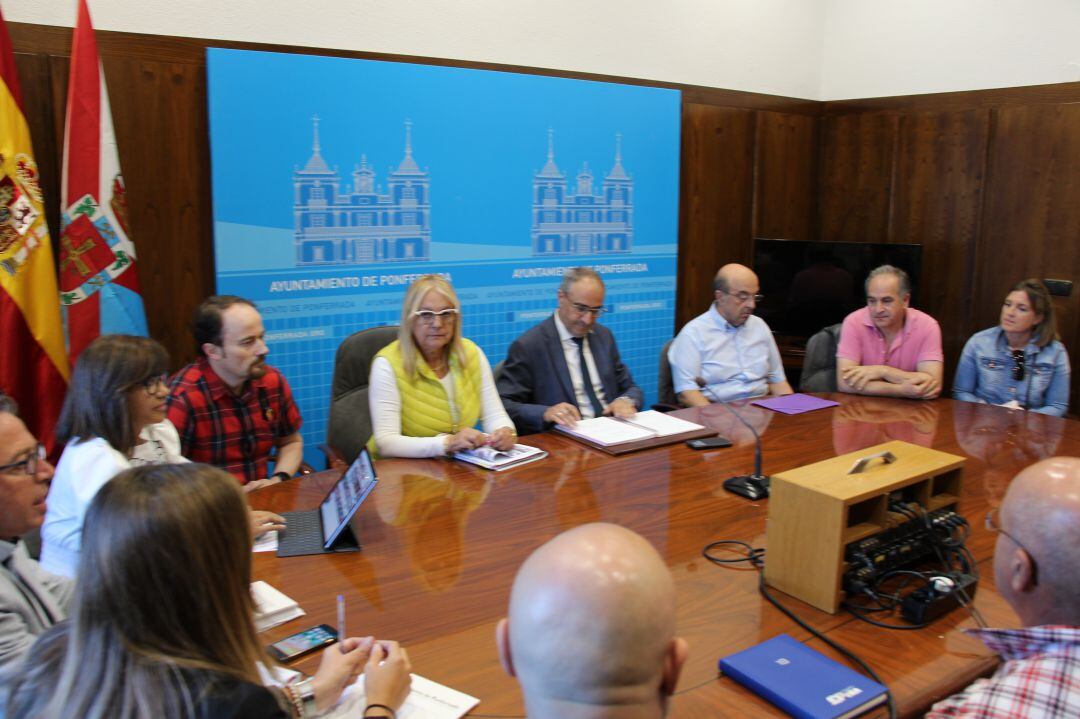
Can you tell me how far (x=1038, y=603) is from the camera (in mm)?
1315

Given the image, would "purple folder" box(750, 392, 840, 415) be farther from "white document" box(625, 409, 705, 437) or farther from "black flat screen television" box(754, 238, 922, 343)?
"black flat screen television" box(754, 238, 922, 343)

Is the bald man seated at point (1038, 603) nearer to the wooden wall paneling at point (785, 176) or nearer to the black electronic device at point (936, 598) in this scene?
the black electronic device at point (936, 598)

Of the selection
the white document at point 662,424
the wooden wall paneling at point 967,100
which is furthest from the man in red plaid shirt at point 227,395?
the wooden wall paneling at point 967,100

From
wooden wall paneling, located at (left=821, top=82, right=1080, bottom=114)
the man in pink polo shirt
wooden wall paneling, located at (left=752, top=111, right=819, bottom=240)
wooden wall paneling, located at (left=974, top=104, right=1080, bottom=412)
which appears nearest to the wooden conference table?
the man in pink polo shirt

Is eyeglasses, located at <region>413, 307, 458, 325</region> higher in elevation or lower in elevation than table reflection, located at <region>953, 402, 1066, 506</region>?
higher

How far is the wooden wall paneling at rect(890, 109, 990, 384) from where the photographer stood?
520cm

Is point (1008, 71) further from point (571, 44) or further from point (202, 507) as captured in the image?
point (202, 507)

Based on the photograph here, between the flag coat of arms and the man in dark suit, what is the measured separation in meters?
1.53

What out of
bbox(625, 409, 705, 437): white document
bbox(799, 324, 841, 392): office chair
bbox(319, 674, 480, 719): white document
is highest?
bbox(799, 324, 841, 392): office chair

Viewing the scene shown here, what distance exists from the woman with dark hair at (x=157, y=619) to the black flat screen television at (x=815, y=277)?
15.5 feet

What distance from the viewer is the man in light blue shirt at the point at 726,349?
379 cm

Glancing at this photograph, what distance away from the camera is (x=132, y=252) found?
326 centimetres

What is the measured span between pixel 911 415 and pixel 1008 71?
120 inches

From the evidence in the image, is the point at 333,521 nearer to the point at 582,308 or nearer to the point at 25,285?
the point at 582,308
